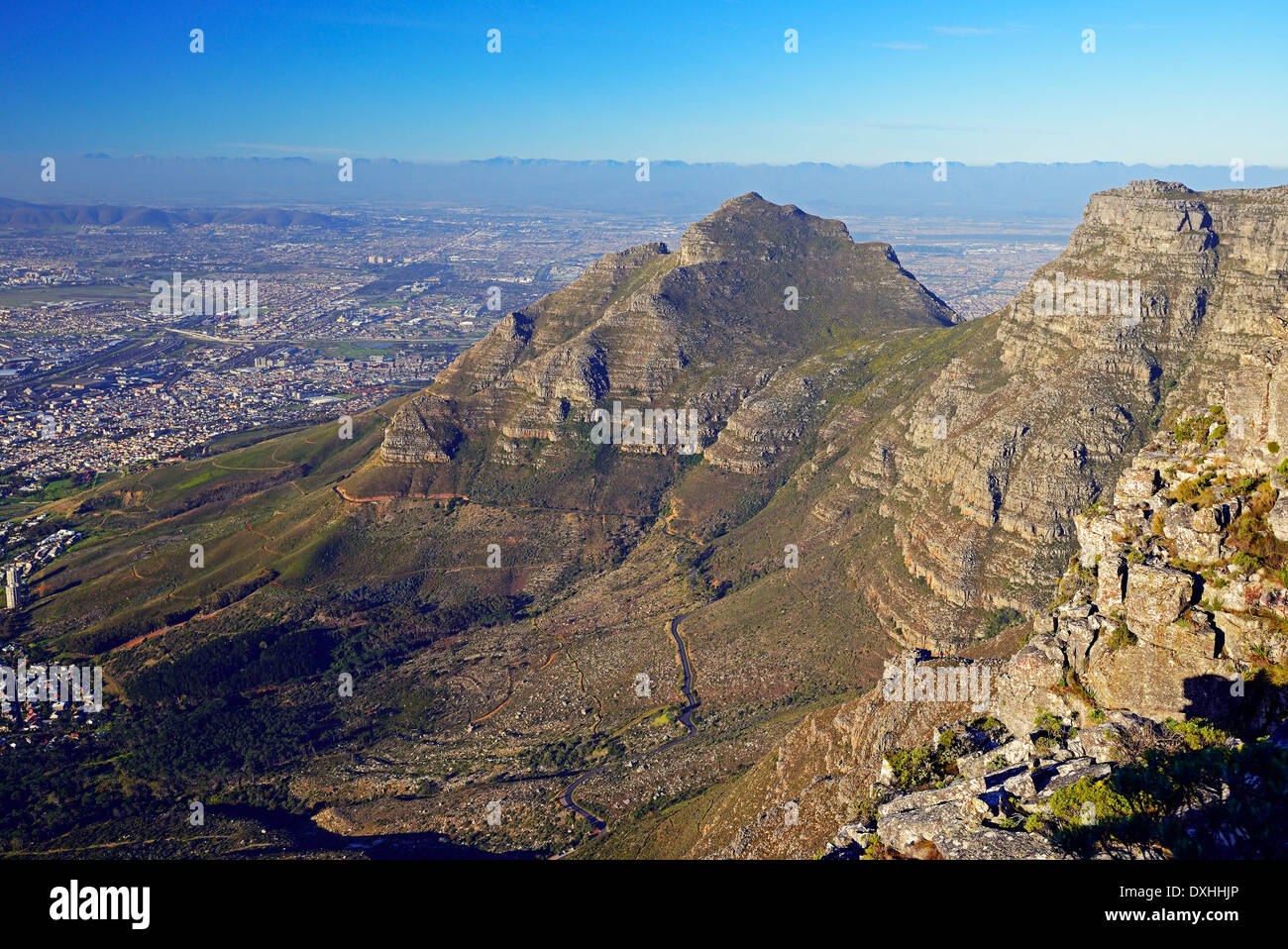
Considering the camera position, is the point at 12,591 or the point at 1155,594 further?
the point at 12,591

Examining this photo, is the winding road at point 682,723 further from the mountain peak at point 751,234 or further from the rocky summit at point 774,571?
the mountain peak at point 751,234

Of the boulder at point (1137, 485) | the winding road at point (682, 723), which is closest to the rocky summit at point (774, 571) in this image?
the winding road at point (682, 723)

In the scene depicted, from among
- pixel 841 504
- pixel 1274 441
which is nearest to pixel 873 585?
pixel 841 504

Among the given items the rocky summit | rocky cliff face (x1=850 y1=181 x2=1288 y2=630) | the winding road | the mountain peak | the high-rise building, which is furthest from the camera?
the mountain peak

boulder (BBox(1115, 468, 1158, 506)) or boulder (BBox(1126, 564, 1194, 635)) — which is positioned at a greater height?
boulder (BBox(1115, 468, 1158, 506))

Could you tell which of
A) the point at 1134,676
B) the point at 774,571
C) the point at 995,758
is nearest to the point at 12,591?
the point at 774,571

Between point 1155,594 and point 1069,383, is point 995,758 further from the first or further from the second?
point 1069,383

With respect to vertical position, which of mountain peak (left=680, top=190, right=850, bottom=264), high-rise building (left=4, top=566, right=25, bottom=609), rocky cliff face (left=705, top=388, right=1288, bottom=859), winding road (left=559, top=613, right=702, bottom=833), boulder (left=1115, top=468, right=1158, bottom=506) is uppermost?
mountain peak (left=680, top=190, right=850, bottom=264)

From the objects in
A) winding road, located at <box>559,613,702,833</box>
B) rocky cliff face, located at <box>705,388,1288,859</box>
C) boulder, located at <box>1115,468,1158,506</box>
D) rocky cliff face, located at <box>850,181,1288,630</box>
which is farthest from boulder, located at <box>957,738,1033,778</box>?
rocky cliff face, located at <box>850,181,1288,630</box>

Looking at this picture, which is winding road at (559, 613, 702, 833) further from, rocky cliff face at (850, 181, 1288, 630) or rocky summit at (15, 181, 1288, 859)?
rocky cliff face at (850, 181, 1288, 630)

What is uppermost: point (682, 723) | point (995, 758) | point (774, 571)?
point (995, 758)
